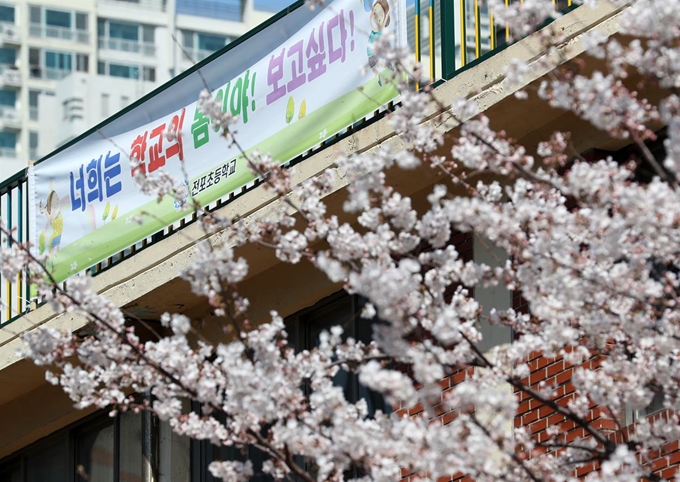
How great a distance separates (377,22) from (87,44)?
96659 millimetres

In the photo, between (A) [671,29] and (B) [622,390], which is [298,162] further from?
(A) [671,29]

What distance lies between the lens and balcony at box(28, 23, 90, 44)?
350 ft

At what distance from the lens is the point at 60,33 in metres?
107

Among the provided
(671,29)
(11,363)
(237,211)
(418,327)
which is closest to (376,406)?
(237,211)

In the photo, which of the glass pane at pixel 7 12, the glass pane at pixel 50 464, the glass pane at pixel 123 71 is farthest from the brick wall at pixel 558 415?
the glass pane at pixel 7 12

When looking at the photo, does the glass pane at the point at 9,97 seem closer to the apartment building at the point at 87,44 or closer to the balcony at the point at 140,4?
the apartment building at the point at 87,44

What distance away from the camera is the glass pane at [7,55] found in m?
107

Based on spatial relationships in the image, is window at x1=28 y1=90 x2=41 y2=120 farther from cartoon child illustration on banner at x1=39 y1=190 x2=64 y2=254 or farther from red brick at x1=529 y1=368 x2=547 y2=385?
red brick at x1=529 y1=368 x2=547 y2=385

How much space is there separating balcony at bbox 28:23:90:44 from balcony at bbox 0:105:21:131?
4.96 m

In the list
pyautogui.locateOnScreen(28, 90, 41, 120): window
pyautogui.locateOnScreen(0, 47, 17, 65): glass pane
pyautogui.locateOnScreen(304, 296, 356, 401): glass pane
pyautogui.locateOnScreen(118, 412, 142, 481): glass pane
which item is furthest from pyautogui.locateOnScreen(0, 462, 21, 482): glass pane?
pyautogui.locateOnScreen(0, 47, 17, 65): glass pane

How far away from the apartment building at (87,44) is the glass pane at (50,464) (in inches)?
3430

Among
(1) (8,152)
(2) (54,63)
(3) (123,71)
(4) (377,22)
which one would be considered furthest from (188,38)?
(4) (377,22)

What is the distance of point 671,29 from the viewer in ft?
24.3

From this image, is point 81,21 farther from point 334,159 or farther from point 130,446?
point 334,159
